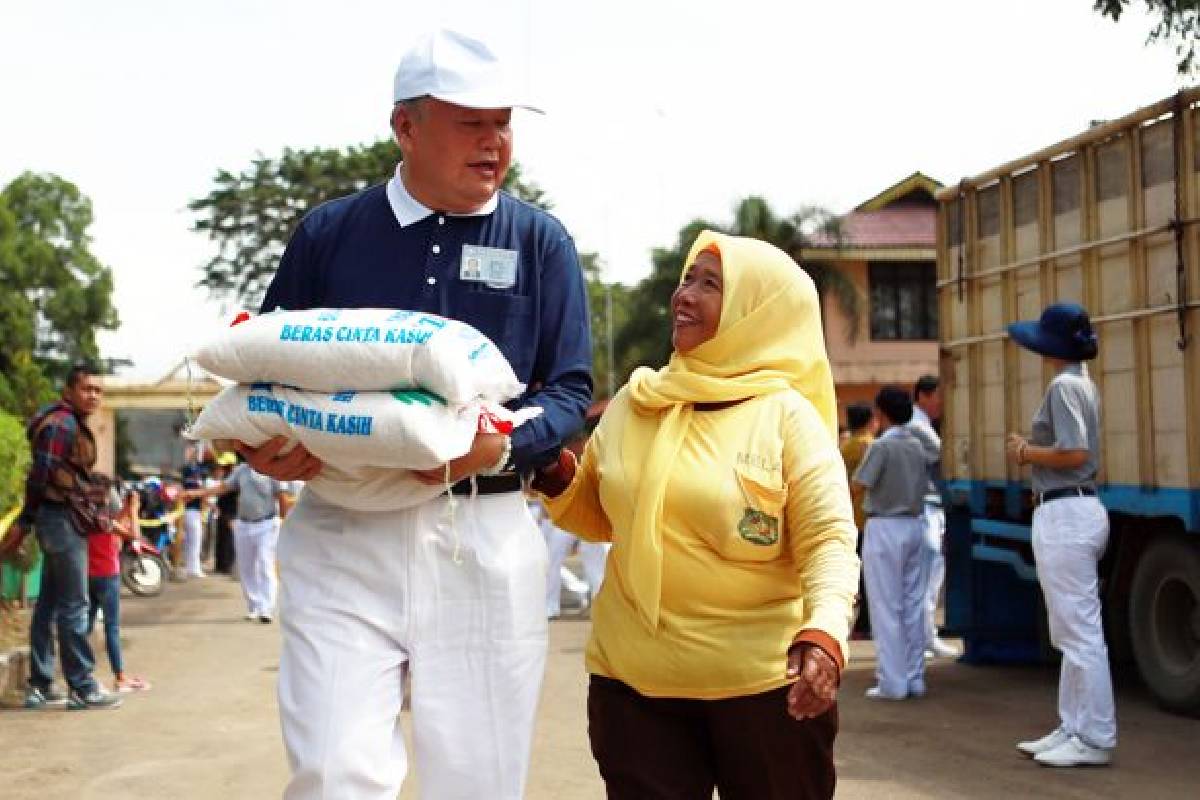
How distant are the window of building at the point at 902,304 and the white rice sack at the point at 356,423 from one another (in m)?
38.7

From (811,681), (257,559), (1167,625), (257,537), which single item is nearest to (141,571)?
(257,559)

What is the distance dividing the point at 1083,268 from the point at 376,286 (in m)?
7.26

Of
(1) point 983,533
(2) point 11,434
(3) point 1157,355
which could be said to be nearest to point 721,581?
(3) point 1157,355

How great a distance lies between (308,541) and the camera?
3863mm

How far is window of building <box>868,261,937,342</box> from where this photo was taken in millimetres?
41781

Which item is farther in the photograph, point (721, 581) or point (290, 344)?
point (721, 581)

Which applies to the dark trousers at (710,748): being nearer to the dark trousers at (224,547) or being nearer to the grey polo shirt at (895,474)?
the grey polo shirt at (895,474)

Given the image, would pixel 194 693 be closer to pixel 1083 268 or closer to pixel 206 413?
pixel 1083 268

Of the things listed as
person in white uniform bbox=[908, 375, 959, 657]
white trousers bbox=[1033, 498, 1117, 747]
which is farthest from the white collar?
person in white uniform bbox=[908, 375, 959, 657]

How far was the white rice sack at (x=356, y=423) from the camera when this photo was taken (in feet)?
11.5

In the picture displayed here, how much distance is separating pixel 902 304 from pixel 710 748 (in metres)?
38.5

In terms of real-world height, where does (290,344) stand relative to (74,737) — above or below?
above

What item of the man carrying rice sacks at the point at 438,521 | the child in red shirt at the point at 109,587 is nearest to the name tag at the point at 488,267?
the man carrying rice sacks at the point at 438,521

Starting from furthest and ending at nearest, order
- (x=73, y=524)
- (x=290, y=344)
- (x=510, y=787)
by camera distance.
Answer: (x=73, y=524), (x=510, y=787), (x=290, y=344)
